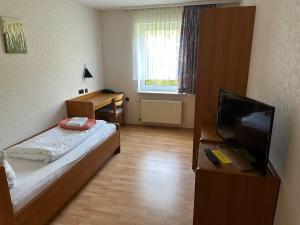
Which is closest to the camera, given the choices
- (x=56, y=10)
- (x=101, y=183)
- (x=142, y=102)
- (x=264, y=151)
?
(x=264, y=151)

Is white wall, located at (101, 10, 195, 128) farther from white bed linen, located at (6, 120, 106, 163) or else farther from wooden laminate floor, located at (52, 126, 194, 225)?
white bed linen, located at (6, 120, 106, 163)

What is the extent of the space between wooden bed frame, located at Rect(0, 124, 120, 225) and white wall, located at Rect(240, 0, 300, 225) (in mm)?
1752

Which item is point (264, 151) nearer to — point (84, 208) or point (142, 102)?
point (84, 208)

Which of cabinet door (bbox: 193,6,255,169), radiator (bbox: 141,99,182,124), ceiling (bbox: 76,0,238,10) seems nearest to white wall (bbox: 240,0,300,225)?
cabinet door (bbox: 193,6,255,169)

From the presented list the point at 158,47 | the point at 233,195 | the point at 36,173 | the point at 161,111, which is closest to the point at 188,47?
the point at 158,47

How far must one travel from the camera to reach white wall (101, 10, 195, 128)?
4.41m

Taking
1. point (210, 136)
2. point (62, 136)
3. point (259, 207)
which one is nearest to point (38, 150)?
point (62, 136)

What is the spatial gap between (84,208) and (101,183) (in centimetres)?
44

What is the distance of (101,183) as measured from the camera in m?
2.60

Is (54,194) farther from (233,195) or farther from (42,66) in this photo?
(42,66)

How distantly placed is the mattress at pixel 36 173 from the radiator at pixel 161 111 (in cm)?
211

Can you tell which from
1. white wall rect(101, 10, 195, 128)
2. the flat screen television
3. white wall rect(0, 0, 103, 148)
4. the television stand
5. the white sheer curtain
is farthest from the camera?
white wall rect(101, 10, 195, 128)

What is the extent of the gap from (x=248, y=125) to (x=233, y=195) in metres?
0.51

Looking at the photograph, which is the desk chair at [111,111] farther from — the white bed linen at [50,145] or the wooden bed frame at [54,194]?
the white bed linen at [50,145]
